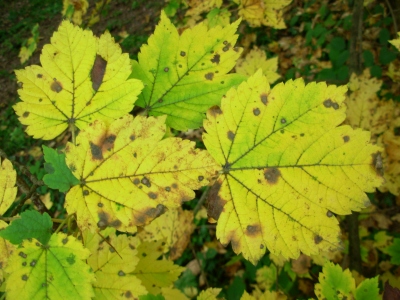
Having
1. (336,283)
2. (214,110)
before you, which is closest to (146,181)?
(214,110)

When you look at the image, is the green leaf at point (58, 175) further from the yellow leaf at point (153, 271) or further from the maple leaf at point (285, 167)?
the yellow leaf at point (153, 271)

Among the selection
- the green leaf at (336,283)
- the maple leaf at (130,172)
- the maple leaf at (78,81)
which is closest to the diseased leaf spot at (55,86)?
the maple leaf at (78,81)

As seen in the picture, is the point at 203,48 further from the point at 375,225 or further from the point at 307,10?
the point at 307,10

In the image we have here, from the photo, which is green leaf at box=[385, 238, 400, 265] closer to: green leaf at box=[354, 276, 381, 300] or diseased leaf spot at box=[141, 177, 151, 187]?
green leaf at box=[354, 276, 381, 300]

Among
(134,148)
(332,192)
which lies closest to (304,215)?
(332,192)

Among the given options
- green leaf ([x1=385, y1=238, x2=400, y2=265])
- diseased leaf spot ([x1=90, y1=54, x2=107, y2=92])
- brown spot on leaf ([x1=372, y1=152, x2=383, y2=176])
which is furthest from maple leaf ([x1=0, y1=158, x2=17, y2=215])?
green leaf ([x1=385, y1=238, x2=400, y2=265])
